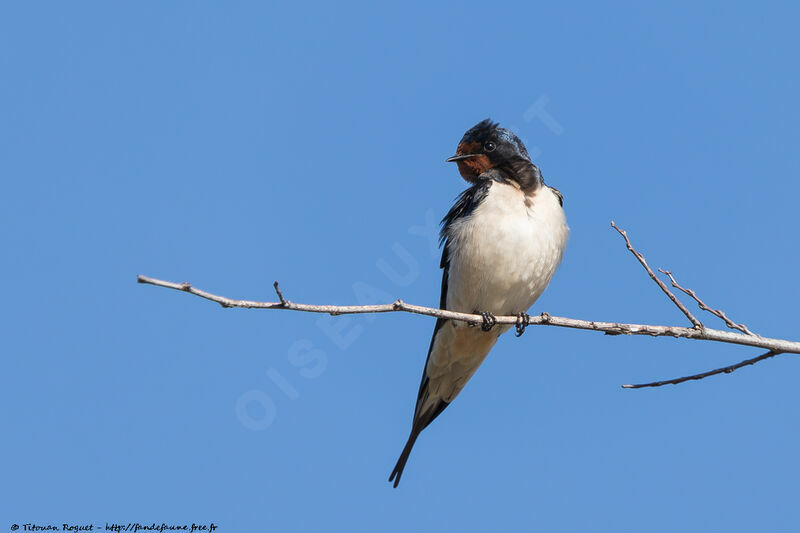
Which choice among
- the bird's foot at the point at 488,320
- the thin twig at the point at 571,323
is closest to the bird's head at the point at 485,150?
the bird's foot at the point at 488,320

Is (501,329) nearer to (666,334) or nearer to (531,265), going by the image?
(531,265)

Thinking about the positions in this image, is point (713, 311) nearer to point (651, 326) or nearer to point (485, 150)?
point (651, 326)

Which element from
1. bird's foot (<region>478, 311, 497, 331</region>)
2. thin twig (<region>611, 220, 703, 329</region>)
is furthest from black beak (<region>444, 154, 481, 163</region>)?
thin twig (<region>611, 220, 703, 329</region>)

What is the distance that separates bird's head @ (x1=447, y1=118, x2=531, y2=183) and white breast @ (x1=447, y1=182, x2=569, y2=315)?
410 mm

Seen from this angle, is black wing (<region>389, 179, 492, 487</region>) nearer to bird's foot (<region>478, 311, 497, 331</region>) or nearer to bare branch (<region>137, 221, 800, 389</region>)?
bird's foot (<region>478, 311, 497, 331</region>)

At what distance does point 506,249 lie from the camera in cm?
589

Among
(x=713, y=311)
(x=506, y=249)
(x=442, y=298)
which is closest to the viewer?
(x=713, y=311)

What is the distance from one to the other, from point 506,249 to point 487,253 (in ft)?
0.46

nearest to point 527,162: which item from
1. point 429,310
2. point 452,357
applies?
point 452,357

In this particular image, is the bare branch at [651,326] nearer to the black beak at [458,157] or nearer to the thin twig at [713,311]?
the thin twig at [713,311]

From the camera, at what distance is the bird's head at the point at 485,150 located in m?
6.59

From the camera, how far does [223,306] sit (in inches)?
130

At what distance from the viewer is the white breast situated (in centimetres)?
589

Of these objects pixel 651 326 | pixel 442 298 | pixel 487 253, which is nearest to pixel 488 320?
pixel 487 253
